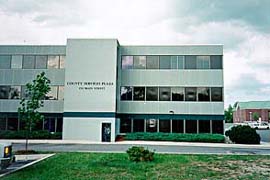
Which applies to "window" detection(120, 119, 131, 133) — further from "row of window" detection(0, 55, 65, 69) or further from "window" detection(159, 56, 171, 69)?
"row of window" detection(0, 55, 65, 69)

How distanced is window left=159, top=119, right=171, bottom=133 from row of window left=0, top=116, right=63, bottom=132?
11.2 metres

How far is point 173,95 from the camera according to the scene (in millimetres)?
33812

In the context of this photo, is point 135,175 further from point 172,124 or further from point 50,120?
point 50,120

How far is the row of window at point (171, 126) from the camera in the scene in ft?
109

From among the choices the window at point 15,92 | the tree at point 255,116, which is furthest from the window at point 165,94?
the tree at point 255,116

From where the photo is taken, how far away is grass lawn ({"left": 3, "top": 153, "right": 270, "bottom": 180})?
10766 millimetres

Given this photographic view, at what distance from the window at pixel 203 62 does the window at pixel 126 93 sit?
26.7 ft

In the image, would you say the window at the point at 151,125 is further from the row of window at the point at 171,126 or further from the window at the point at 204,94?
the window at the point at 204,94

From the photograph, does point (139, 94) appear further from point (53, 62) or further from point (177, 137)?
point (53, 62)

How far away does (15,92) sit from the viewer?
35.2 meters

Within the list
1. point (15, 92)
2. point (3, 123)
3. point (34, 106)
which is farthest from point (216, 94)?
point (3, 123)

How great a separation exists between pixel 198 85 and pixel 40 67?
18.1 metres

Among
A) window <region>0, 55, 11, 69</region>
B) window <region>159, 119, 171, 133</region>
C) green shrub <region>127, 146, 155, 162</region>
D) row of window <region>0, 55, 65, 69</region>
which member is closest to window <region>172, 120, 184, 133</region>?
window <region>159, 119, 171, 133</region>

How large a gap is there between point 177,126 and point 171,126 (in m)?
0.66
